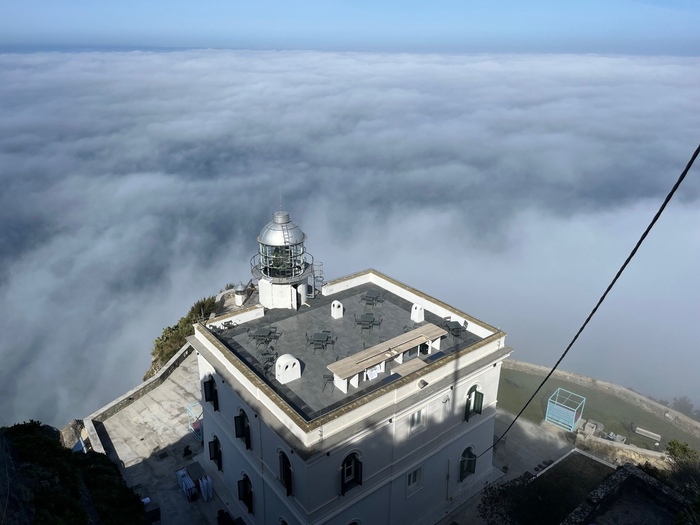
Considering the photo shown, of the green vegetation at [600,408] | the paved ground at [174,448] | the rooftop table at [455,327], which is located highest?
the rooftop table at [455,327]

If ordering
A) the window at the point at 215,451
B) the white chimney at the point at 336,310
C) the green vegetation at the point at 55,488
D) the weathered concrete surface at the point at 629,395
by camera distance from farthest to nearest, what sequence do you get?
the weathered concrete surface at the point at 629,395 → the white chimney at the point at 336,310 → the window at the point at 215,451 → the green vegetation at the point at 55,488

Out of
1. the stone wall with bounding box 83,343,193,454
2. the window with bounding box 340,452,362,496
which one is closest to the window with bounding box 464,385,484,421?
the window with bounding box 340,452,362,496

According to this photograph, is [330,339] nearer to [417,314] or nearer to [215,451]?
[417,314]

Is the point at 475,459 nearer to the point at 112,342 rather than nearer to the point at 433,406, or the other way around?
the point at 433,406

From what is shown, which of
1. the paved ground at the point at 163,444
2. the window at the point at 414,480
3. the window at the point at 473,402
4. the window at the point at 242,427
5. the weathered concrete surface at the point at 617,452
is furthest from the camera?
the weathered concrete surface at the point at 617,452

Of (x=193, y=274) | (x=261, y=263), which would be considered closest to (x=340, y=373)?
(x=261, y=263)

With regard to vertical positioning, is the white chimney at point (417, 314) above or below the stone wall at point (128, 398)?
above

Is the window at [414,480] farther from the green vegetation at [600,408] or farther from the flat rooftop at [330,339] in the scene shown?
the green vegetation at [600,408]

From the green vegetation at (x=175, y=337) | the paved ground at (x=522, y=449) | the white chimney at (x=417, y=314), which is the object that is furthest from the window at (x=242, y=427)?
the green vegetation at (x=175, y=337)
